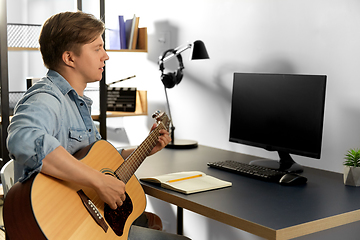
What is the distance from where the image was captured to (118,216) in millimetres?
1354

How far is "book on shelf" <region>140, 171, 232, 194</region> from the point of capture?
1525 mm

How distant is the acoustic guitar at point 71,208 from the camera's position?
3.67 feet

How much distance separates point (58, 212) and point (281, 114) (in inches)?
43.2

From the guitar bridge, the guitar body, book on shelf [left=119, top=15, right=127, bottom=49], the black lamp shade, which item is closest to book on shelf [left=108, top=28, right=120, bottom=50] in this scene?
book on shelf [left=119, top=15, right=127, bottom=49]

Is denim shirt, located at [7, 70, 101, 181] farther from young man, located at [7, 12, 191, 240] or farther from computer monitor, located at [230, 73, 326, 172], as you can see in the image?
computer monitor, located at [230, 73, 326, 172]

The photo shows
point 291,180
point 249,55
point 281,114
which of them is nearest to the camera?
point 291,180

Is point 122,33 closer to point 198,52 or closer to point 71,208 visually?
point 198,52

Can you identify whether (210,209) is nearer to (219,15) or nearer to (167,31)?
(219,15)

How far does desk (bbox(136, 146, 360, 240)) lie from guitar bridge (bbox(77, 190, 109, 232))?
0.29 m

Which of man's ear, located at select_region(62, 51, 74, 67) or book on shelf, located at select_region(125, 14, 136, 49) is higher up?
book on shelf, located at select_region(125, 14, 136, 49)

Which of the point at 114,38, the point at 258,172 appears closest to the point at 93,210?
the point at 258,172

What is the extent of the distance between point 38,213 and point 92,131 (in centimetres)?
41

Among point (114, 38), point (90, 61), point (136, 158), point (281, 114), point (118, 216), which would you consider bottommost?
point (118, 216)

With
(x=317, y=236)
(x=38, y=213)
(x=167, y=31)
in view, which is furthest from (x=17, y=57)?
(x=317, y=236)
